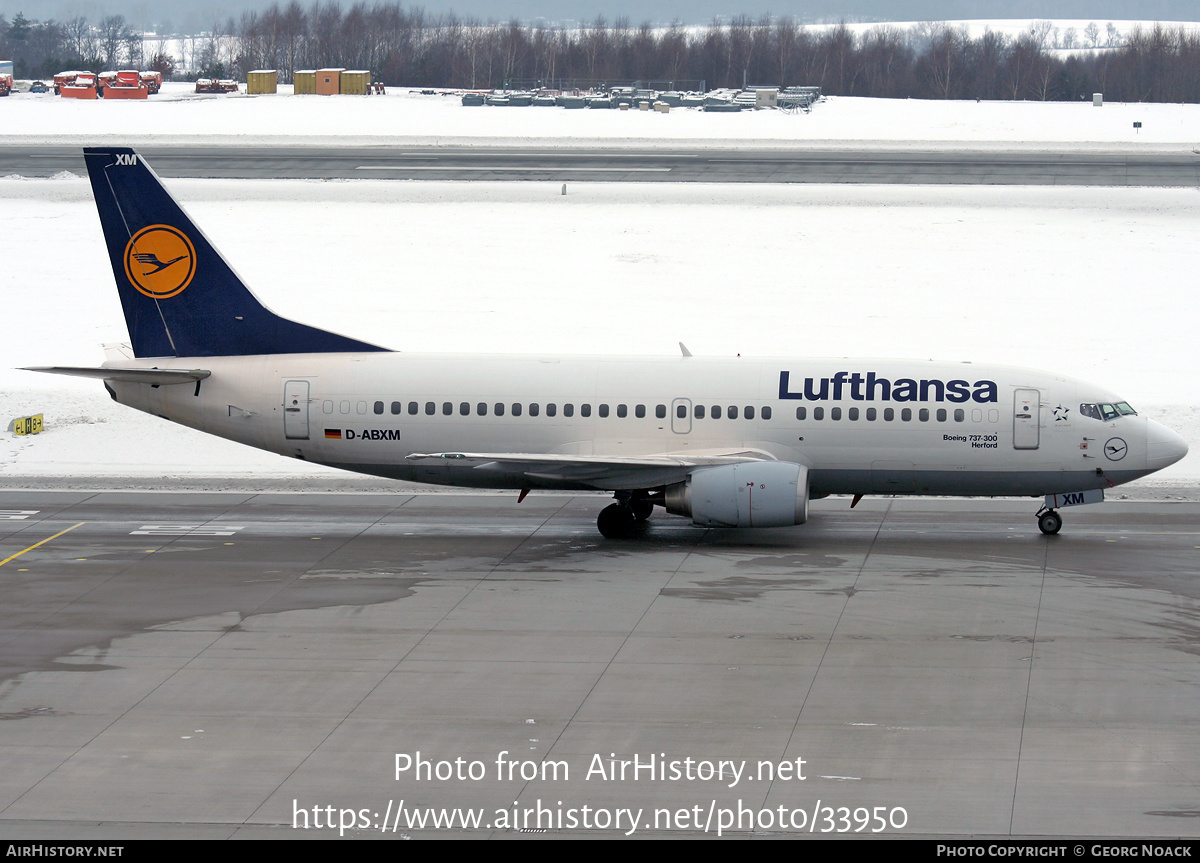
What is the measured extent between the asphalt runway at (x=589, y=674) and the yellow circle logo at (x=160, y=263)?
5.18 m

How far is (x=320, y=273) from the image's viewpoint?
172 ft

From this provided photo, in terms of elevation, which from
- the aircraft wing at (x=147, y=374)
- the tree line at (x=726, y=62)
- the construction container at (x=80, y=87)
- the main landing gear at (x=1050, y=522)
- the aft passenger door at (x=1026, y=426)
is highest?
the tree line at (x=726, y=62)

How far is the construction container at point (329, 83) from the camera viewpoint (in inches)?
4587

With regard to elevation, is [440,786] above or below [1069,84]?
below

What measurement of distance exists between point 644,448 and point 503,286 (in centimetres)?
2279

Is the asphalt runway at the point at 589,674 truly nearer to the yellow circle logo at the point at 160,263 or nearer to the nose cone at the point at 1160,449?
the nose cone at the point at 1160,449

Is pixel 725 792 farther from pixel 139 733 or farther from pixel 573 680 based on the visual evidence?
pixel 139 733

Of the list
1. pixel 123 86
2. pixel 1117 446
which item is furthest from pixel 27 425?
pixel 123 86

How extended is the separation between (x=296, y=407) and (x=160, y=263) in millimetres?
4501

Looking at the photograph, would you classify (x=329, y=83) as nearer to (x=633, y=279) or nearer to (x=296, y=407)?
(x=633, y=279)

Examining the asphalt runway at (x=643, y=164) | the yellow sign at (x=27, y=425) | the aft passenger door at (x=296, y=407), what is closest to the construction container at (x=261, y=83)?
the asphalt runway at (x=643, y=164)

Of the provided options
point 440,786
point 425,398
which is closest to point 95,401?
point 425,398

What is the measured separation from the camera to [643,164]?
7244 cm

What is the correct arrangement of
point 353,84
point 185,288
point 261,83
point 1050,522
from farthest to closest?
point 261,83 → point 353,84 → point 185,288 → point 1050,522
